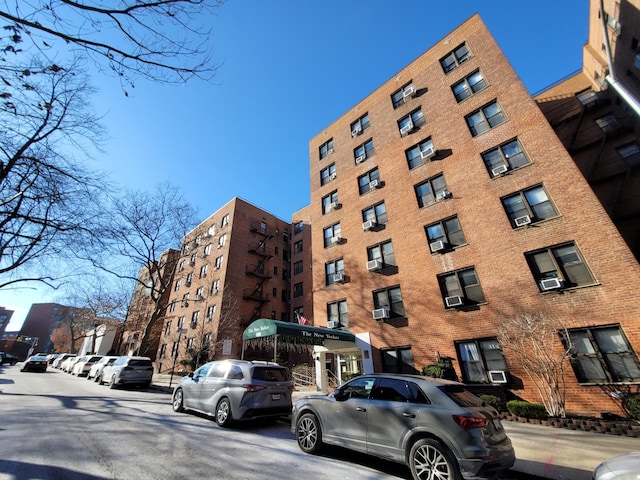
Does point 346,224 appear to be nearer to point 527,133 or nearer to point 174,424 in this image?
point 527,133

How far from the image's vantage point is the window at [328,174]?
23.1 meters

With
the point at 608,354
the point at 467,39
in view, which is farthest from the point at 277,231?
the point at 608,354

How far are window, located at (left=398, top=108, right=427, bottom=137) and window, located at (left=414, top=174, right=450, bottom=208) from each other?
4.11 metres

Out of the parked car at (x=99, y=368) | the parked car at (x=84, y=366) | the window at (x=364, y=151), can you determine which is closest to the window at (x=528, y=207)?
the window at (x=364, y=151)

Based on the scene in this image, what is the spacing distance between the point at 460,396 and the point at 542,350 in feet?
27.5

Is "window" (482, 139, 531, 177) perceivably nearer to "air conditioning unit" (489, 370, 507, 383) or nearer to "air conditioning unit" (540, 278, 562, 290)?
"air conditioning unit" (540, 278, 562, 290)

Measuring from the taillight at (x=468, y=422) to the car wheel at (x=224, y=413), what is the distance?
580 cm

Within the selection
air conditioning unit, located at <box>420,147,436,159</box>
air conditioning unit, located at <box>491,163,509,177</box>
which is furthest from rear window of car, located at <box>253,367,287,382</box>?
air conditioning unit, located at <box>420,147,436,159</box>

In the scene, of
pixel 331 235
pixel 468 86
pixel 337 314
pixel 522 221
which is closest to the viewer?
pixel 522 221

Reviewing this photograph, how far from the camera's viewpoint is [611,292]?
32.9 ft

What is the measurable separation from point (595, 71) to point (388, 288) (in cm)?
2120

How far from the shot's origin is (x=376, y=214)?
61.3 ft

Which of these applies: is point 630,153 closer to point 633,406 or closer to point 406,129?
point 406,129

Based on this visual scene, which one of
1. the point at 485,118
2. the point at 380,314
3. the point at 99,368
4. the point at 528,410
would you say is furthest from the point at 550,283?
the point at 99,368
